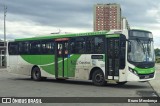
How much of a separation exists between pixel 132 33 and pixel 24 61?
382 inches

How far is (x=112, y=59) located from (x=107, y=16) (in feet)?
116

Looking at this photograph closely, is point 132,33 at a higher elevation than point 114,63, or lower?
higher

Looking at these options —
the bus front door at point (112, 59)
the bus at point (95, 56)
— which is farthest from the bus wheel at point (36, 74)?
the bus front door at point (112, 59)

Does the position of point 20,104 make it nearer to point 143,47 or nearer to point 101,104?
point 101,104

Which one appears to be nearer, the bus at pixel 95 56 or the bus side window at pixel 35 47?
the bus at pixel 95 56

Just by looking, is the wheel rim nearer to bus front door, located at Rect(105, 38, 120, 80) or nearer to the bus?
the bus

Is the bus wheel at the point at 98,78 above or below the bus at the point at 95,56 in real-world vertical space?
below

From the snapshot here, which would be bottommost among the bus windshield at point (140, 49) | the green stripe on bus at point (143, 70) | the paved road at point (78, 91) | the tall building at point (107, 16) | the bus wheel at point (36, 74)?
the paved road at point (78, 91)

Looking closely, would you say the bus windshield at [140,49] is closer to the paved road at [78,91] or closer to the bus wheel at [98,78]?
the paved road at [78,91]

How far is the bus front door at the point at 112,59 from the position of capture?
1858 cm

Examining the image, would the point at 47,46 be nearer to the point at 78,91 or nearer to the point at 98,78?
the point at 98,78

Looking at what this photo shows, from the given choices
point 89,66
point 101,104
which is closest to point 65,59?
point 89,66

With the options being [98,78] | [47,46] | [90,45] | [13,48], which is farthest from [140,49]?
[13,48]

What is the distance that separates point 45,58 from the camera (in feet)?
77.2
